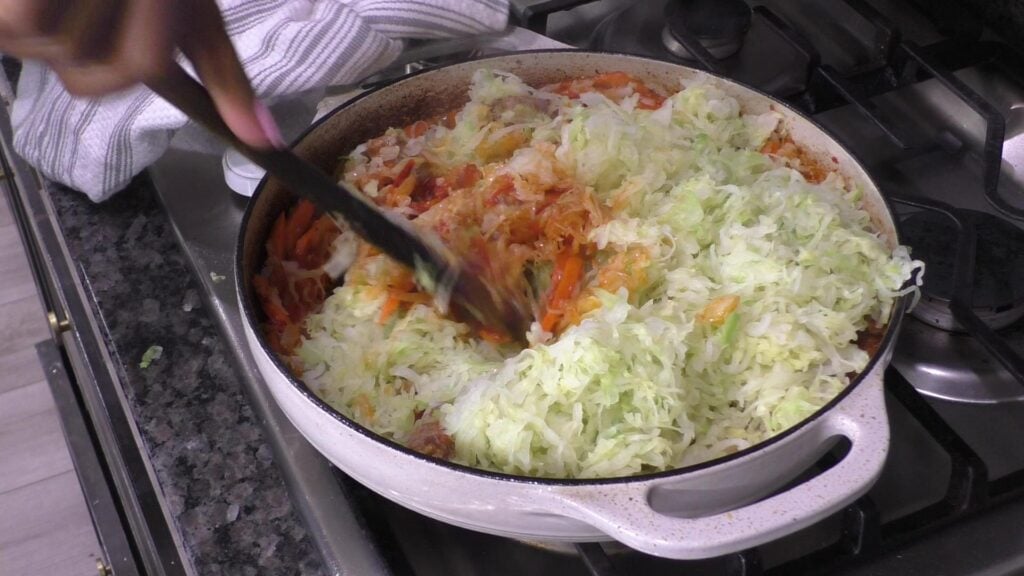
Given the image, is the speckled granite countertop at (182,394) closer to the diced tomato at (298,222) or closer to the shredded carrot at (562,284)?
the diced tomato at (298,222)

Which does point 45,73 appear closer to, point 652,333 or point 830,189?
point 652,333

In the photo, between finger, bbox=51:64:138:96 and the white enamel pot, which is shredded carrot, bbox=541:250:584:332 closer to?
the white enamel pot

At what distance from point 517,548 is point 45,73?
0.85 metres

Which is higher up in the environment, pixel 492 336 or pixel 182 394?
pixel 492 336

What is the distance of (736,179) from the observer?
1025 millimetres

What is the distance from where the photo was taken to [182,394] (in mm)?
951

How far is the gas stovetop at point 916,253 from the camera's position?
31.5 inches

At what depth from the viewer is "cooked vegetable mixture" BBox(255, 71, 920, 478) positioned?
79 centimetres

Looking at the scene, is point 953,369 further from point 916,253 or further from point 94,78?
point 94,78

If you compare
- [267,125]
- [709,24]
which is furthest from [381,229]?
[709,24]

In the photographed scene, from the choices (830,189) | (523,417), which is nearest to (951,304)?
(830,189)

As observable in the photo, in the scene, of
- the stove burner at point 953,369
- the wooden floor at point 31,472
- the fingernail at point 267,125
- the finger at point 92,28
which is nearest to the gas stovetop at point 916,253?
the stove burner at point 953,369

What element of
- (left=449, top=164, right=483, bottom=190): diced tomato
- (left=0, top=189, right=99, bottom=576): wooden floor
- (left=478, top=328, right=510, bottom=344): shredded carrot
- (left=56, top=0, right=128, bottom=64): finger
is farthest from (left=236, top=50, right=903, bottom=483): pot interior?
(left=0, top=189, right=99, bottom=576): wooden floor

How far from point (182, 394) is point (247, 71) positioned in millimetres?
390
